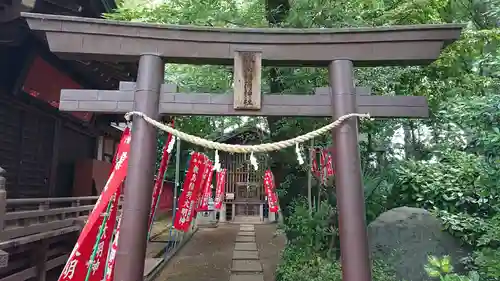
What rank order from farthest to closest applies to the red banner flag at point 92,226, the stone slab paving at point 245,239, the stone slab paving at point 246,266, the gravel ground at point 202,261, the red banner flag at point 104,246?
the stone slab paving at point 245,239 < the stone slab paving at point 246,266 < the gravel ground at point 202,261 < the red banner flag at point 104,246 < the red banner flag at point 92,226

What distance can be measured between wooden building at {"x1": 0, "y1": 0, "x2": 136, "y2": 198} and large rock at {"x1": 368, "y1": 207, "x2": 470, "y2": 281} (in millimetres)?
6692

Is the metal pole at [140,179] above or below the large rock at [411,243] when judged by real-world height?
above

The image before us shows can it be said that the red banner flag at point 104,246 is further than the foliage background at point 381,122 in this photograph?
No

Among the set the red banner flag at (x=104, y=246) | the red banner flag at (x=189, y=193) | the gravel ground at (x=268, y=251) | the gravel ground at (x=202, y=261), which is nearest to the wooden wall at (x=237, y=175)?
the gravel ground at (x=268, y=251)

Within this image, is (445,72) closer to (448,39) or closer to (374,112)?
(448,39)

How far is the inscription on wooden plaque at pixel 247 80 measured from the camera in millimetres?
3775

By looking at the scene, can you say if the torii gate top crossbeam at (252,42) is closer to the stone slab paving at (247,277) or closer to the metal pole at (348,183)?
the metal pole at (348,183)

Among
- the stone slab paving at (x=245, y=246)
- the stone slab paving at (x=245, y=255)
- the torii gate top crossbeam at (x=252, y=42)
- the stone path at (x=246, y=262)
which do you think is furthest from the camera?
the stone slab paving at (x=245, y=246)

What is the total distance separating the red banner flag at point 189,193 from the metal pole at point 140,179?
7720 millimetres

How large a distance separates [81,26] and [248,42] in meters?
1.86

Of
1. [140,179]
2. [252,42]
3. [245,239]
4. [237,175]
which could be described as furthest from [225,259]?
[237,175]

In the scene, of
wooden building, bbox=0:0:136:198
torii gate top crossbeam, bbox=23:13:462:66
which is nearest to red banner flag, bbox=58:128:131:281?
torii gate top crossbeam, bbox=23:13:462:66

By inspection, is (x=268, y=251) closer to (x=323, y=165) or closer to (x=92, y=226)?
(x=323, y=165)

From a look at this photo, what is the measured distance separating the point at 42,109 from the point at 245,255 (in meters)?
7.89
